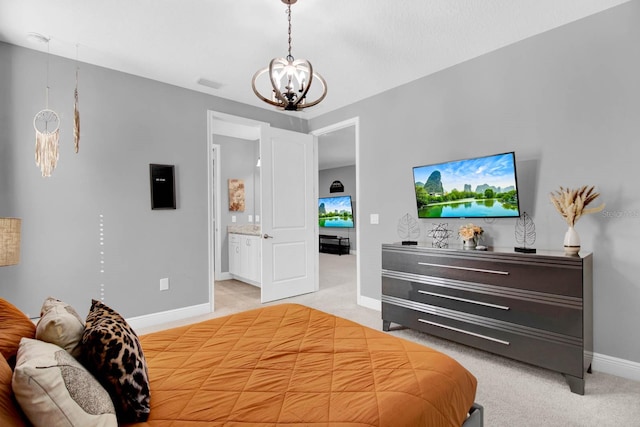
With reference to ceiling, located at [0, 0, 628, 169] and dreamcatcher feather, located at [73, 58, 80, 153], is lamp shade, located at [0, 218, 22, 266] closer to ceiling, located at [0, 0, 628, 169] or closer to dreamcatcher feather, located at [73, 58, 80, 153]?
dreamcatcher feather, located at [73, 58, 80, 153]

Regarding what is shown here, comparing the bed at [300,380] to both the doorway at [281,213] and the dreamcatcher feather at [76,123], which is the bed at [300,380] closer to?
the dreamcatcher feather at [76,123]

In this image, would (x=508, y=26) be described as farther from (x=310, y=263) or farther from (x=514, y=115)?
(x=310, y=263)

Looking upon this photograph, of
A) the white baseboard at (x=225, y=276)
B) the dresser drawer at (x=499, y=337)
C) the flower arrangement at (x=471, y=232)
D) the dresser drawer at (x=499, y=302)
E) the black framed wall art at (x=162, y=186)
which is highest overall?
the black framed wall art at (x=162, y=186)

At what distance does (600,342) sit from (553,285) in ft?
2.40

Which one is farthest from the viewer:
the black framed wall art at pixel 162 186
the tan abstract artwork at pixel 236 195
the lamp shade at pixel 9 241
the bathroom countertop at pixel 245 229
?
the tan abstract artwork at pixel 236 195

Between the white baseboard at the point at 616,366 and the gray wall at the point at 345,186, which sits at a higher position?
the gray wall at the point at 345,186

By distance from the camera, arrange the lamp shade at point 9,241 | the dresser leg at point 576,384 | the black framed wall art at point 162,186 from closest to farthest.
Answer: the lamp shade at point 9,241, the dresser leg at point 576,384, the black framed wall art at point 162,186

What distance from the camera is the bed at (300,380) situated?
41.2 inches

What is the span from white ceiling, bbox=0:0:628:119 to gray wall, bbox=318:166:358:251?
614 cm

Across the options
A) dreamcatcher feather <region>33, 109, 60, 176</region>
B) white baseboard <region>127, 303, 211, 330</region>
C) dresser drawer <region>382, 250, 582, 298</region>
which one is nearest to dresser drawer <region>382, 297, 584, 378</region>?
dresser drawer <region>382, 250, 582, 298</region>

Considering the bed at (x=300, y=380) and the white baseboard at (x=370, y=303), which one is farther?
the white baseboard at (x=370, y=303)

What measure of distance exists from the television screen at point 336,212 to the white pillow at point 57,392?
28.0 ft

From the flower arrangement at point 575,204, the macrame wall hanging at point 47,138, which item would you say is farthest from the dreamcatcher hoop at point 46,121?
the flower arrangement at point 575,204

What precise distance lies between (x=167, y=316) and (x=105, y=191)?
1.49 m
